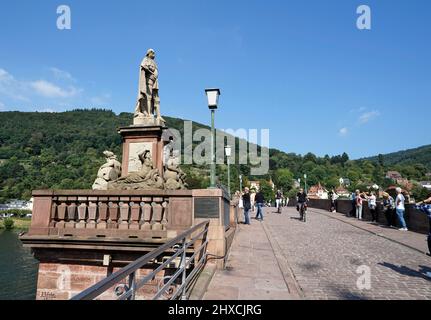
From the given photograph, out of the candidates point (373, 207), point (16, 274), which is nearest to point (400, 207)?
point (373, 207)

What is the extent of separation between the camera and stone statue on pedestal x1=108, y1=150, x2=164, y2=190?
346 inches

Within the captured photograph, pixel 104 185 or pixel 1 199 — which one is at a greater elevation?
pixel 104 185

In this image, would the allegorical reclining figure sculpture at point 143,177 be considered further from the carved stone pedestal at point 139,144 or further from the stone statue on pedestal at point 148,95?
the stone statue on pedestal at point 148,95

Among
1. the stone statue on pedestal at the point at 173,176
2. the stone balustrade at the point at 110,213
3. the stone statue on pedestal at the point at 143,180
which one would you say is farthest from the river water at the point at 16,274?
the stone balustrade at the point at 110,213

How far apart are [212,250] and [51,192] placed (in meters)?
3.96

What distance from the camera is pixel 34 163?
123m

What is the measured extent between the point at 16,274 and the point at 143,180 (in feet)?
103

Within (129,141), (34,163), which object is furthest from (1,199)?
(129,141)

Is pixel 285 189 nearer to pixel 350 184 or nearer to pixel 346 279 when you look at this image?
pixel 350 184

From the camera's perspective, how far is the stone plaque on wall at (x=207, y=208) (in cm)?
661

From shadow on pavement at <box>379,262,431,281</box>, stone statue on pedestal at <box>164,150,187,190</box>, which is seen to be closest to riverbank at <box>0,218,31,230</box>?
stone statue on pedestal at <box>164,150,187,190</box>

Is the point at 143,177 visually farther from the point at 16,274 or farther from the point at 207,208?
the point at 16,274
